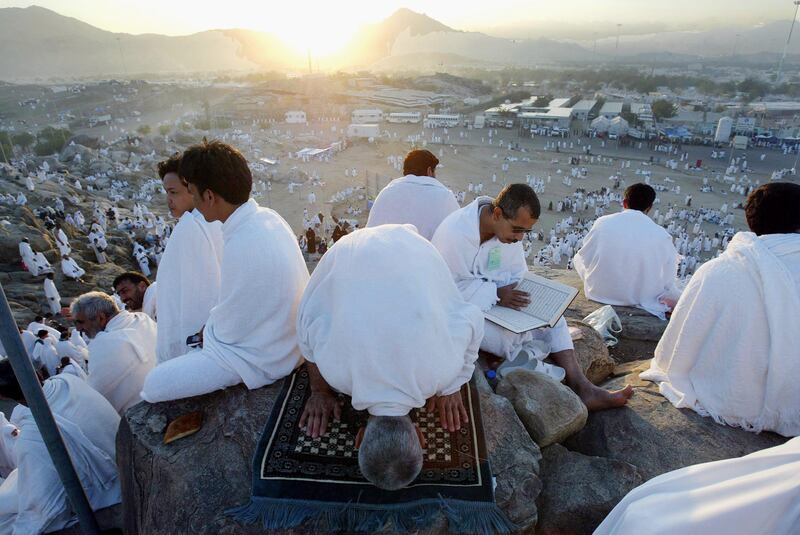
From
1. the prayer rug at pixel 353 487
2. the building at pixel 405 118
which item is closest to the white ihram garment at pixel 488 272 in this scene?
the prayer rug at pixel 353 487

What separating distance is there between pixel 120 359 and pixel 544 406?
2.36 meters

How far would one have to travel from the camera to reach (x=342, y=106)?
45.6 m

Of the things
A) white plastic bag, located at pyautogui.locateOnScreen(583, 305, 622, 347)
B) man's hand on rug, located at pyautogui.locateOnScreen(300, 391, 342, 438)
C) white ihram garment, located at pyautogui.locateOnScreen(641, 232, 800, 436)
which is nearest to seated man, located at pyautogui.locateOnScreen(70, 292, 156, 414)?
man's hand on rug, located at pyautogui.locateOnScreen(300, 391, 342, 438)

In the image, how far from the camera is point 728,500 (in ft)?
3.49

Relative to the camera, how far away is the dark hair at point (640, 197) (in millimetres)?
4023

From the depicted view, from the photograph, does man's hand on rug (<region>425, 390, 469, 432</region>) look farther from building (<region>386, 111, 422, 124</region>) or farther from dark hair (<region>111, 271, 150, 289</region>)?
building (<region>386, 111, 422, 124</region>)

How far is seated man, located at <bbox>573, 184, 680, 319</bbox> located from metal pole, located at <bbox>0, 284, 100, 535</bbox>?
3.84 m

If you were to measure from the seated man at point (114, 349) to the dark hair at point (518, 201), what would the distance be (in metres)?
2.29

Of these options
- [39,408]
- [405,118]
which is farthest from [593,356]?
[405,118]

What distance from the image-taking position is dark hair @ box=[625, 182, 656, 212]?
402 cm

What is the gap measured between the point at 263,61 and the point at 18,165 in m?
104

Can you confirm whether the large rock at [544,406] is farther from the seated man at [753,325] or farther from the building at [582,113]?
the building at [582,113]

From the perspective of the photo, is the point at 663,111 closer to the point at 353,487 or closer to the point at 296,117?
the point at 296,117

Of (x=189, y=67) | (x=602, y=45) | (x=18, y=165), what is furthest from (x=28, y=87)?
(x=602, y=45)
